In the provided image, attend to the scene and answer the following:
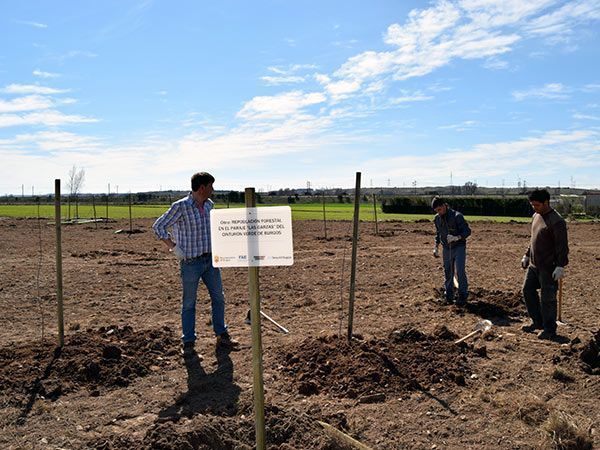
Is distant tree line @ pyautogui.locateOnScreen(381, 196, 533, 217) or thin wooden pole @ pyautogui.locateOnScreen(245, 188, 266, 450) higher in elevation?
distant tree line @ pyautogui.locateOnScreen(381, 196, 533, 217)

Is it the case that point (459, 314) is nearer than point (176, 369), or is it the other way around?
point (176, 369)

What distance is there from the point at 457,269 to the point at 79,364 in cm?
591

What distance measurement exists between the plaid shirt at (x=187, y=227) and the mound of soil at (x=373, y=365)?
1.61 metres

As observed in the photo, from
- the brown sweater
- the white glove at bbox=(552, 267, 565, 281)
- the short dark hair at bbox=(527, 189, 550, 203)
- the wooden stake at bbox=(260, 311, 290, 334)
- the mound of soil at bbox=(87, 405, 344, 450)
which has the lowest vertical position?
the mound of soil at bbox=(87, 405, 344, 450)

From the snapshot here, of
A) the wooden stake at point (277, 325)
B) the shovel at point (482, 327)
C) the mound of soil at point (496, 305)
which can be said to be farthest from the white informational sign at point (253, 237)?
the mound of soil at point (496, 305)

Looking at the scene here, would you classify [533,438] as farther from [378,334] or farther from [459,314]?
[459,314]

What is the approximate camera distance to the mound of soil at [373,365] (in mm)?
4855

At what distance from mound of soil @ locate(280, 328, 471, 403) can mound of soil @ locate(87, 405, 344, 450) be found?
2.67ft

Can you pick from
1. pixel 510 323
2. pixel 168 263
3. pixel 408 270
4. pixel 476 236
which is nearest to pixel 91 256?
pixel 168 263

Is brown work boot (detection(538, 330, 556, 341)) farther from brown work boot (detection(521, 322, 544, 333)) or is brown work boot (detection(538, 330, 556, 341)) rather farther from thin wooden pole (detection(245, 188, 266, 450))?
thin wooden pole (detection(245, 188, 266, 450))

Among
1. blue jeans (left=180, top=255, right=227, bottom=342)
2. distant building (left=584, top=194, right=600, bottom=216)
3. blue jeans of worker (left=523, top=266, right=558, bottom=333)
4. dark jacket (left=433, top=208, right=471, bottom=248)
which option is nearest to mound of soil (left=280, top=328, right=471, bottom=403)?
blue jeans (left=180, top=255, right=227, bottom=342)

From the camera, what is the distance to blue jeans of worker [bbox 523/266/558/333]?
6605mm

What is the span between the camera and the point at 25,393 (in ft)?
15.6

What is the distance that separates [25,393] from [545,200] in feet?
20.4
